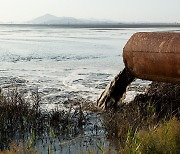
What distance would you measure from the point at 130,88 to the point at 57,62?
8057 millimetres

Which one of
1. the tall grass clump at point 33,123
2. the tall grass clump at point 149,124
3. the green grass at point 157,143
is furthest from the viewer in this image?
the tall grass clump at point 33,123

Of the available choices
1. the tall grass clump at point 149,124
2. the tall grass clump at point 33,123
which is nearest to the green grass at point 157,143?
the tall grass clump at point 149,124

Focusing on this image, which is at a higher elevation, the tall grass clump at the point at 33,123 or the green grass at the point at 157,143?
the green grass at the point at 157,143

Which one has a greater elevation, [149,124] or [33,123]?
[149,124]

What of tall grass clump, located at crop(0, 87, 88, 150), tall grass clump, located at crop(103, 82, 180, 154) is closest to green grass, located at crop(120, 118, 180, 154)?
tall grass clump, located at crop(103, 82, 180, 154)

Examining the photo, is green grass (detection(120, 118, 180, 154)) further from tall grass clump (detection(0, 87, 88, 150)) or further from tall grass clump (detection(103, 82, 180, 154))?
tall grass clump (detection(0, 87, 88, 150))

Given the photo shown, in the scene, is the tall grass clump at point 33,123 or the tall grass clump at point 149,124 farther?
the tall grass clump at point 33,123

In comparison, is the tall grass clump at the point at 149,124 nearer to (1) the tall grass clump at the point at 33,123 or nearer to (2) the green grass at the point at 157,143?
(2) the green grass at the point at 157,143

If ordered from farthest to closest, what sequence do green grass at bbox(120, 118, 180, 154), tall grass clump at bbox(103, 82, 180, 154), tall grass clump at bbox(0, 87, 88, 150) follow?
1. tall grass clump at bbox(0, 87, 88, 150)
2. tall grass clump at bbox(103, 82, 180, 154)
3. green grass at bbox(120, 118, 180, 154)

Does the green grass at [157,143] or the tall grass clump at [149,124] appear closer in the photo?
the green grass at [157,143]

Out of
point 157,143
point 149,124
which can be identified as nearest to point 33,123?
point 149,124

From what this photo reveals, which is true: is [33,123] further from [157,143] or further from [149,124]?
[157,143]

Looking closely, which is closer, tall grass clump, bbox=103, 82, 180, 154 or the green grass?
the green grass

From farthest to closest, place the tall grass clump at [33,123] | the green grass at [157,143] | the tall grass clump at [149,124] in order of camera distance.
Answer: the tall grass clump at [33,123], the tall grass clump at [149,124], the green grass at [157,143]
